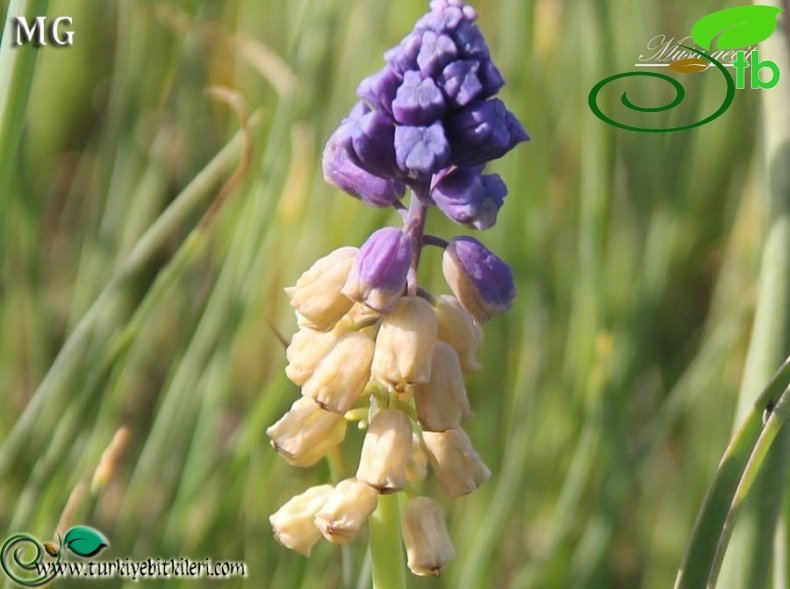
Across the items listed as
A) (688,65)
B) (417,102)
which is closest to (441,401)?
(417,102)

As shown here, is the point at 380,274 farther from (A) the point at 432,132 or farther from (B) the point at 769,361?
(B) the point at 769,361

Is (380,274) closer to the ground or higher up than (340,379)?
higher up

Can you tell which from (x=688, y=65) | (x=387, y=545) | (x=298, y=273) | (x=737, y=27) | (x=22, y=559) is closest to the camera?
(x=387, y=545)

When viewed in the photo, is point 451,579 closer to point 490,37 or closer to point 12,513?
point 12,513

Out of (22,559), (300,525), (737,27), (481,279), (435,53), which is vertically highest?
(737,27)

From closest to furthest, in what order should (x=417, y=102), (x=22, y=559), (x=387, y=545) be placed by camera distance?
(x=417, y=102) < (x=387, y=545) < (x=22, y=559)

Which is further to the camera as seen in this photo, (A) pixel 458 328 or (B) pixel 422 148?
(A) pixel 458 328

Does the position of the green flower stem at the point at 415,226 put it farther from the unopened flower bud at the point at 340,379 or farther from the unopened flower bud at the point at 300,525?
the unopened flower bud at the point at 300,525
